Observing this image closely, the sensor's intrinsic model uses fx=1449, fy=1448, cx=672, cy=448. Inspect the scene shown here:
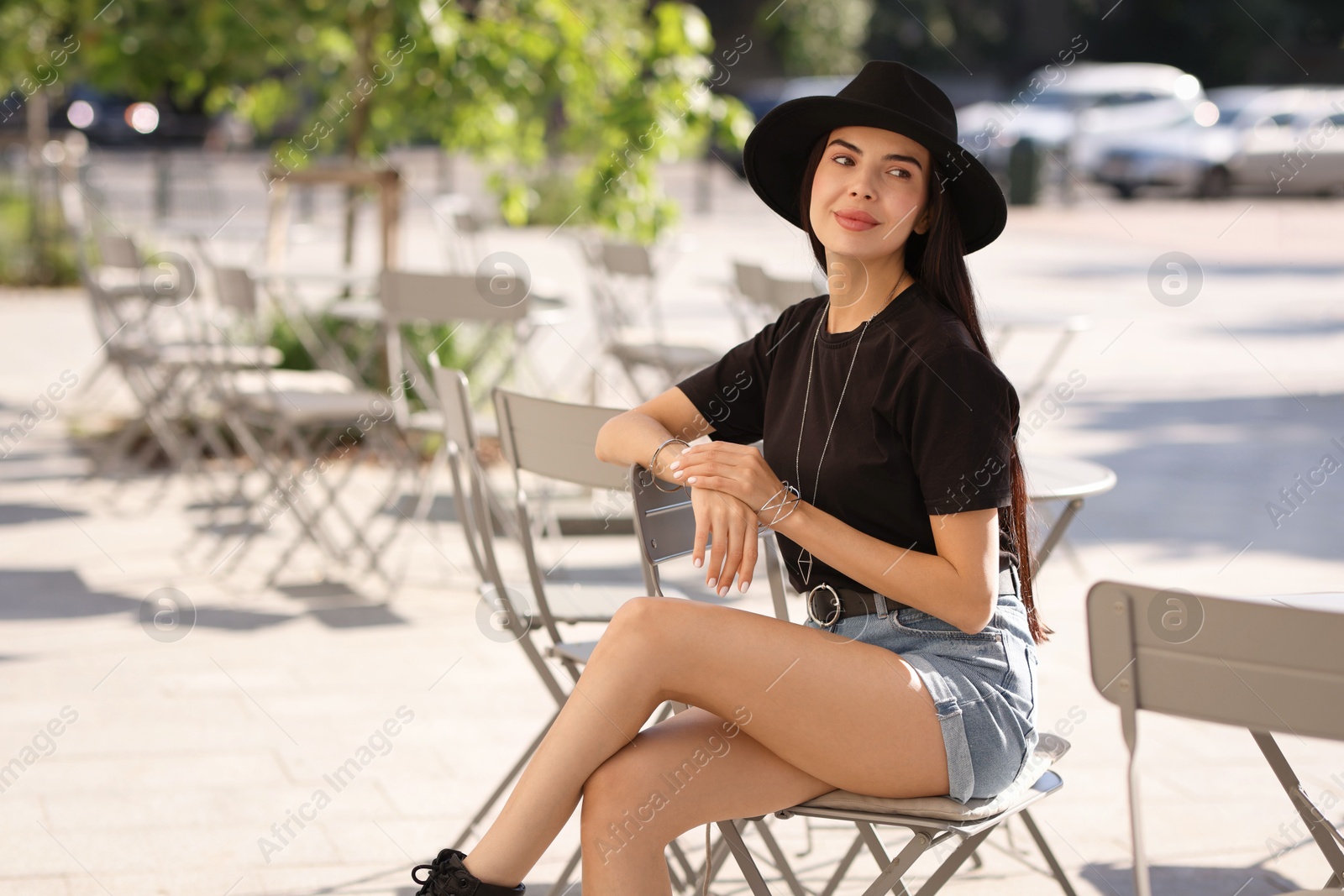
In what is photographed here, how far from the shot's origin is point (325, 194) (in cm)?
2148

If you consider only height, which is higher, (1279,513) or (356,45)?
(356,45)

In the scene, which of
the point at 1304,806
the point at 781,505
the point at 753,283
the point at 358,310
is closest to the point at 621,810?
the point at 781,505

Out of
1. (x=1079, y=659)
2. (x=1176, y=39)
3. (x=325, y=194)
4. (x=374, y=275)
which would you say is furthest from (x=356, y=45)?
(x=1176, y=39)

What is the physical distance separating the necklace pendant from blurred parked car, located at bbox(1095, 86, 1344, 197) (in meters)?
20.9

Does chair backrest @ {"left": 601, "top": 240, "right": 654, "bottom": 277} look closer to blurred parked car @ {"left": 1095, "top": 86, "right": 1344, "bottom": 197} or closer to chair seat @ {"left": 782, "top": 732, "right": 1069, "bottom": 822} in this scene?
chair seat @ {"left": 782, "top": 732, "right": 1069, "bottom": 822}

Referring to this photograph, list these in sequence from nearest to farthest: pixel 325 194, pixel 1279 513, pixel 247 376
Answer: pixel 247 376
pixel 1279 513
pixel 325 194

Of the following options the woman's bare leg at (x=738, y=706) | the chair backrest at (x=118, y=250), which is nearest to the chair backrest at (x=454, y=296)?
the chair backrest at (x=118, y=250)

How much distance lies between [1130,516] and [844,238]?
4.16 metres

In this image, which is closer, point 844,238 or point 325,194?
point 844,238

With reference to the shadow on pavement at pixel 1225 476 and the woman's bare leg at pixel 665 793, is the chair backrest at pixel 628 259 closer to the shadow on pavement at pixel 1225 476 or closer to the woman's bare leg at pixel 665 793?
the shadow on pavement at pixel 1225 476

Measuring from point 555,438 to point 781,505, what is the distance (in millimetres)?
640

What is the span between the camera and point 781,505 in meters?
2.23

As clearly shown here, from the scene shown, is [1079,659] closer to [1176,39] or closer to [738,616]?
[738,616]

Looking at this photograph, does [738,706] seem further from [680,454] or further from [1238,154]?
[1238,154]
